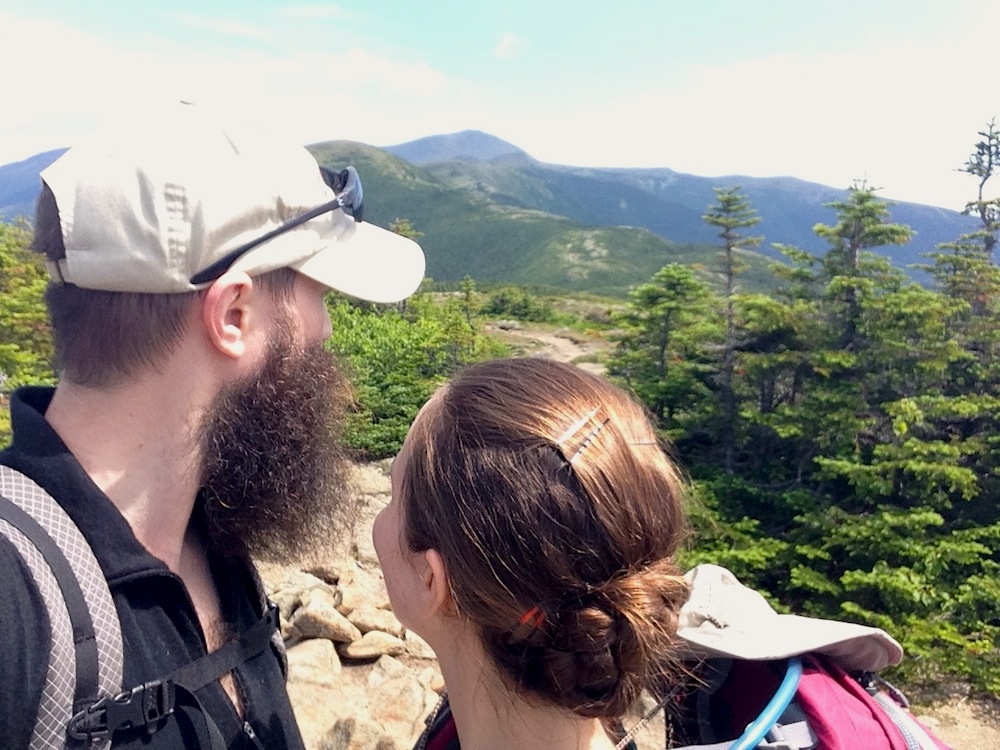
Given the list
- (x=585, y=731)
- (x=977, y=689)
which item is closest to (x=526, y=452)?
(x=585, y=731)

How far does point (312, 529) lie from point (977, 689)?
A: 6.34 m

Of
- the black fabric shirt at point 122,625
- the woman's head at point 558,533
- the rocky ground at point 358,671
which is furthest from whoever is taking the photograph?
the rocky ground at point 358,671

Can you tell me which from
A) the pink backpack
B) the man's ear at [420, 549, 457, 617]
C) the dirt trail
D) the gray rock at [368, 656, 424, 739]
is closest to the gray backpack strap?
the man's ear at [420, 549, 457, 617]

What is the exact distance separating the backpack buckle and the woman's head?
511 mm

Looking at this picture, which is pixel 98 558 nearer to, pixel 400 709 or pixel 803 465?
pixel 400 709

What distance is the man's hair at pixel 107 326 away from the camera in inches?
54.4

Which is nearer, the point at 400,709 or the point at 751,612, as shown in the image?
the point at 751,612

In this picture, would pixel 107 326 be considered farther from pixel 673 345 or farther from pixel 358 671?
pixel 673 345

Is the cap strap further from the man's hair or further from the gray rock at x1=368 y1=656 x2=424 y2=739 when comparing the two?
the gray rock at x1=368 y1=656 x2=424 y2=739

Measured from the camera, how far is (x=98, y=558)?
125 centimetres

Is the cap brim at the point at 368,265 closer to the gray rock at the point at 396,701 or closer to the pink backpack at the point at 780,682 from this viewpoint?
the pink backpack at the point at 780,682

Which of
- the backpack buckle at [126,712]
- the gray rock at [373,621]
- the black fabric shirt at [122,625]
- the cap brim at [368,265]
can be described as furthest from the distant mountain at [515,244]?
the backpack buckle at [126,712]

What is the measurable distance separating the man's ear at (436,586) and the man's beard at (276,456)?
487 mm

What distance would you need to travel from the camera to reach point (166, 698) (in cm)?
123
